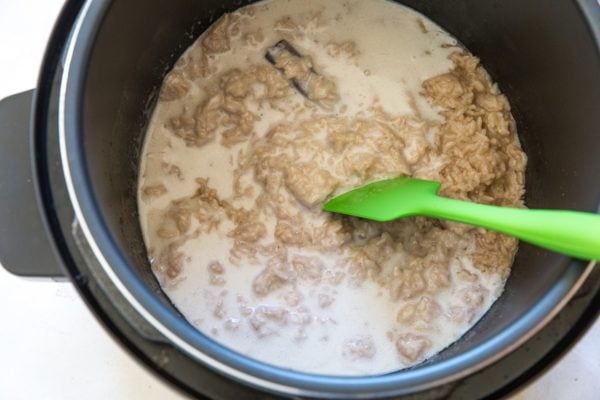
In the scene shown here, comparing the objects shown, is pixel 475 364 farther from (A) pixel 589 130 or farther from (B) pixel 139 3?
(B) pixel 139 3

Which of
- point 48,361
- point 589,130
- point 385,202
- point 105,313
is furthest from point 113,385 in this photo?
point 589,130

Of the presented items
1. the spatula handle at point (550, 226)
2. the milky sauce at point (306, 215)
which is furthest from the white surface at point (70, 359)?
the spatula handle at point (550, 226)

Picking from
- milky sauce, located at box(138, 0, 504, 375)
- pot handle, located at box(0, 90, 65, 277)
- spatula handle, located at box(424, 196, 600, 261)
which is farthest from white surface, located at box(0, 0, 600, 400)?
spatula handle, located at box(424, 196, 600, 261)

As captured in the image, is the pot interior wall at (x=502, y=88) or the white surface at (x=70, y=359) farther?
the white surface at (x=70, y=359)

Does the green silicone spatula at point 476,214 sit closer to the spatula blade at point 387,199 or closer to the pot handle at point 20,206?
the spatula blade at point 387,199

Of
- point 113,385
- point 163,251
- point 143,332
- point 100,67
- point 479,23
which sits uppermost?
point 100,67

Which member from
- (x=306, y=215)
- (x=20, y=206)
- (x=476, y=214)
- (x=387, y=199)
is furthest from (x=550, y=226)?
(x=20, y=206)
